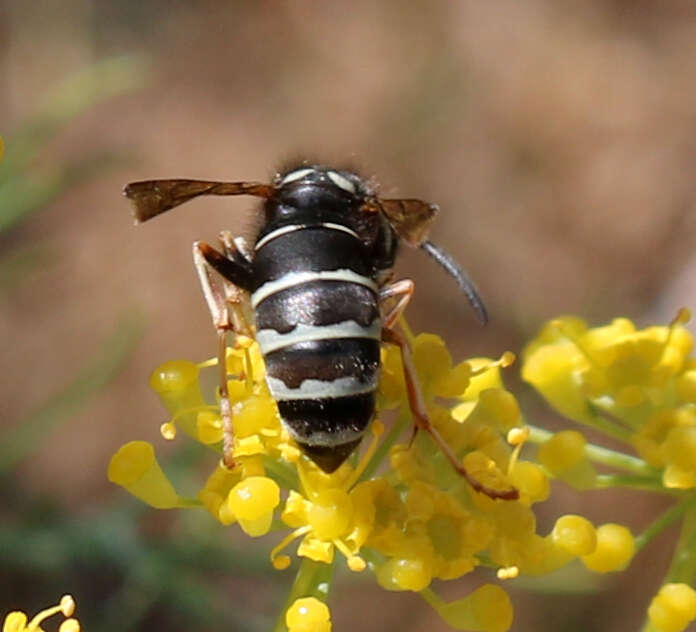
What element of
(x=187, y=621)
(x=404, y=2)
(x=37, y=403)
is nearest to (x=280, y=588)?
(x=187, y=621)

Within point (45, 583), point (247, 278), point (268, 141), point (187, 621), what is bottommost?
point (187, 621)

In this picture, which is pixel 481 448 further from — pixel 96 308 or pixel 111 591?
pixel 96 308

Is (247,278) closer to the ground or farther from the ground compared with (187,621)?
farther from the ground

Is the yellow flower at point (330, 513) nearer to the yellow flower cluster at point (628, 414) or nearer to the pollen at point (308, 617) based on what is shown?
the pollen at point (308, 617)

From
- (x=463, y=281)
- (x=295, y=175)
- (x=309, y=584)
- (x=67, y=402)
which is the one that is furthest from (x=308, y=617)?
(x=67, y=402)

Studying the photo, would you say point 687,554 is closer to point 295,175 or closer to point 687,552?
point 687,552

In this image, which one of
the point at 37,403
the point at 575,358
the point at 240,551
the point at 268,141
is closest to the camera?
the point at 575,358

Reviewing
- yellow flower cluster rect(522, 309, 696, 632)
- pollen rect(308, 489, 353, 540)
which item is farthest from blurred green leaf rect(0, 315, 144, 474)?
pollen rect(308, 489, 353, 540)
